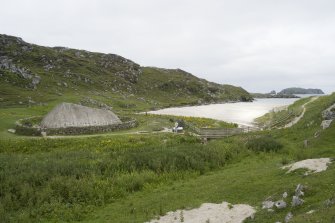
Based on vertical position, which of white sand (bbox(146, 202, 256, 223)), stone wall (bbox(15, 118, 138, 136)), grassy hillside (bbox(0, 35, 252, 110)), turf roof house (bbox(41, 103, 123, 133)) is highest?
grassy hillside (bbox(0, 35, 252, 110))

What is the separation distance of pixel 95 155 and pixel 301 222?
88.9 feet

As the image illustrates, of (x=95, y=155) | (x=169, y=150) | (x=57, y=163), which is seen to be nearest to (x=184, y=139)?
(x=169, y=150)

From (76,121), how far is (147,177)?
2827 centimetres

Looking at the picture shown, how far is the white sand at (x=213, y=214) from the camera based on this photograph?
22.8 m

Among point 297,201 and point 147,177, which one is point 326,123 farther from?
point 297,201

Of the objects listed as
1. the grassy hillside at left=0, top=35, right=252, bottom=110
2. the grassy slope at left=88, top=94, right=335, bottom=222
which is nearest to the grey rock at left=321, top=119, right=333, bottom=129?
the grassy slope at left=88, top=94, right=335, bottom=222

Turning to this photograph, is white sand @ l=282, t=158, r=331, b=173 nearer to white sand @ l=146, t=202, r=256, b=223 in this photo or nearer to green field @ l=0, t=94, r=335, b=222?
green field @ l=0, t=94, r=335, b=222

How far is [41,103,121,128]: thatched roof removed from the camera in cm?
5890

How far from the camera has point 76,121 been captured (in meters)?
59.5

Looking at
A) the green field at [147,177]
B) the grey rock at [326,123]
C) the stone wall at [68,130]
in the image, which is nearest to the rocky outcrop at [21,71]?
the stone wall at [68,130]

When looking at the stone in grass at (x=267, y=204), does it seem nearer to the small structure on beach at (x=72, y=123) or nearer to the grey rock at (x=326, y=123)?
the grey rock at (x=326, y=123)

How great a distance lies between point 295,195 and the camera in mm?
22484

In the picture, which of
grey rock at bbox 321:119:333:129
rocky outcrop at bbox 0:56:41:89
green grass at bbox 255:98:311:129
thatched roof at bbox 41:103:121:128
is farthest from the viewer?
rocky outcrop at bbox 0:56:41:89

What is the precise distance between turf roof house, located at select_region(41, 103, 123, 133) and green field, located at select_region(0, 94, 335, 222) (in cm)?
733
